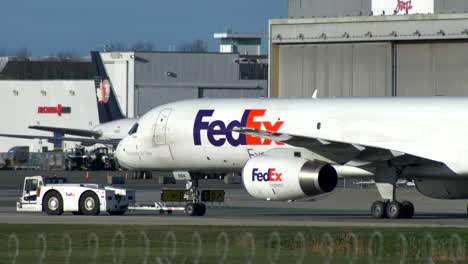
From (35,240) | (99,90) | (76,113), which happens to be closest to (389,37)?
(99,90)

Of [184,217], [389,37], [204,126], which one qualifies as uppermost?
[389,37]

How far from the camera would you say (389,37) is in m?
65.6

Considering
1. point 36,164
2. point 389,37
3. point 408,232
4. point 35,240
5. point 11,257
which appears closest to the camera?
point 11,257

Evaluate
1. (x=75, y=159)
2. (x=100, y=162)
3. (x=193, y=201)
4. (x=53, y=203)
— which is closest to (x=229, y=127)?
(x=193, y=201)

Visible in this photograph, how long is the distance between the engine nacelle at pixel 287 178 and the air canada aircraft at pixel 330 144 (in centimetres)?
3

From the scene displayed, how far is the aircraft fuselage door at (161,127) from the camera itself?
4025cm

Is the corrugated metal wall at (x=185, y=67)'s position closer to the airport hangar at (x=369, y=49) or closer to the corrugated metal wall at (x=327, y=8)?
the airport hangar at (x=369, y=49)

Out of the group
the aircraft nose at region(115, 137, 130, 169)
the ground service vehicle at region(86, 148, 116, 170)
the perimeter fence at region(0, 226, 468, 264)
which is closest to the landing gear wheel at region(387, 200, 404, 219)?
the perimeter fence at region(0, 226, 468, 264)

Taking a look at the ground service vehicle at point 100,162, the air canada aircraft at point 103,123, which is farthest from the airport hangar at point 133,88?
the air canada aircraft at point 103,123

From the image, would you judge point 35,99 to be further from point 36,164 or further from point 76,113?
point 36,164

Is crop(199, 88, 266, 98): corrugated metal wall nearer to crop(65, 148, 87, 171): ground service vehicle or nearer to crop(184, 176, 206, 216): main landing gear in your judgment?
crop(65, 148, 87, 171): ground service vehicle

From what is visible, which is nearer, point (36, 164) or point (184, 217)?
point (184, 217)

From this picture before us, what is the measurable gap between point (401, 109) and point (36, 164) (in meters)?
Result: 71.5

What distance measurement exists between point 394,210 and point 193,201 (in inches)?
288
